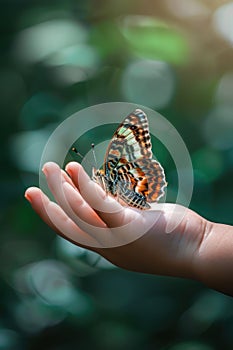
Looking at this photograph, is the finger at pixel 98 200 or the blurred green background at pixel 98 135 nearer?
the finger at pixel 98 200

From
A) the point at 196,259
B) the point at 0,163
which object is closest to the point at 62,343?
the point at 0,163

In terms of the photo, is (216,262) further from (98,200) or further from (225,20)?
(225,20)

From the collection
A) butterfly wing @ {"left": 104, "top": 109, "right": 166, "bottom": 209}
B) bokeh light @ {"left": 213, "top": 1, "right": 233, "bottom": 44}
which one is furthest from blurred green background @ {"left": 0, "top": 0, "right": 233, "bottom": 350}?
butterfly wing @ {"left": 104, "top": 109, "right": 166, "bottom": 209}

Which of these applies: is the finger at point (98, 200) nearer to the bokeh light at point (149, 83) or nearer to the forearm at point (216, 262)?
the forearm at point (216, 262)

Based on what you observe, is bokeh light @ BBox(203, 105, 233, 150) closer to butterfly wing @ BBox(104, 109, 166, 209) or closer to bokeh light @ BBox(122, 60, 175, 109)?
bokeh light @ BBox(122, 60, 175, 109)

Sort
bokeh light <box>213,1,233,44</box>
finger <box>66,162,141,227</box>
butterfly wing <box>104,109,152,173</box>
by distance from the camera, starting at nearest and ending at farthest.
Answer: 1. finger <box>66,162,141,227</box>
2. butterfly wing <box>104,109,152,173</box>
3. bokeh light <box>213,1,233,44</box>

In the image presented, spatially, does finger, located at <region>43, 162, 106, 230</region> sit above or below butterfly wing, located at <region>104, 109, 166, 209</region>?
below

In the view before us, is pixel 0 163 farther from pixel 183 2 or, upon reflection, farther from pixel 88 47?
pixel 183 2

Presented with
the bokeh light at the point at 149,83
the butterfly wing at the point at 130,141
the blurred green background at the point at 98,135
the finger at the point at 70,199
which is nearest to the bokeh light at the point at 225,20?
the blurred green background at the point at 98,135
